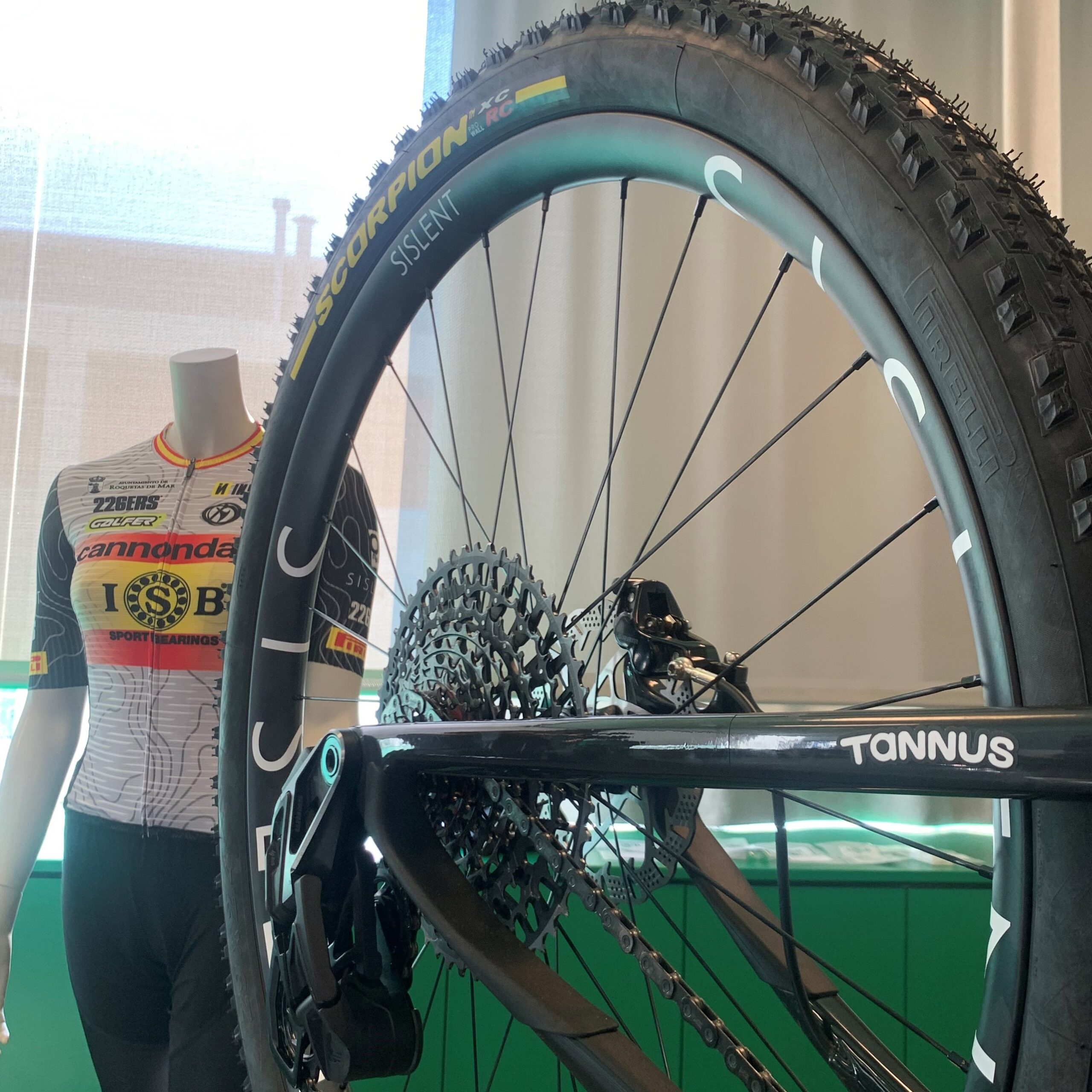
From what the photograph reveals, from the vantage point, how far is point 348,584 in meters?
1.00

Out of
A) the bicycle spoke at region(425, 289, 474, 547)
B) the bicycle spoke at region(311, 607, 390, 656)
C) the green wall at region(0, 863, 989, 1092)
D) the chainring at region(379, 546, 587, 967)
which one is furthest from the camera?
the green wall at region(0, 863, 989, 1092)

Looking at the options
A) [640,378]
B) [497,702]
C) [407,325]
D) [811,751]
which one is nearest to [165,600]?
[407,325]

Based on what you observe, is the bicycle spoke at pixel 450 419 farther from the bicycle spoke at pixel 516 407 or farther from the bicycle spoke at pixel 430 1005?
the bicycle spoke at pixel 430 1005

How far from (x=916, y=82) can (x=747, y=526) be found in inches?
52.3

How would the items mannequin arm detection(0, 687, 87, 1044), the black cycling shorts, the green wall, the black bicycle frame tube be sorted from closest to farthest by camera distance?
the black bicycle frame tube < the black cycling shorts < mannequin arm detection(0, 687, 87, 1044) < the green wall

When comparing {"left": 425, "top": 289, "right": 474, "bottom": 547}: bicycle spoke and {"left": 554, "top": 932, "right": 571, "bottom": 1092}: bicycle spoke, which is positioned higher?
{"left": 425, "top": 289, "right": 474, "bottom": 547}: bicycle spoke

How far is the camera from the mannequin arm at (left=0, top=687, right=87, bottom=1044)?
107 centimetres

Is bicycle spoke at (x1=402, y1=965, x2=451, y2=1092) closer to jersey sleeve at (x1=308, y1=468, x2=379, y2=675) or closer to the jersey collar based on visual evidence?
jersey sleeve at (x1=308, y1=468, x2=379, y2=675)

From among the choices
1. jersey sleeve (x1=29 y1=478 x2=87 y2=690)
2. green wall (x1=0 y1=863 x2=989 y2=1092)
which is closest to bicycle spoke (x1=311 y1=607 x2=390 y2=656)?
jersey sleeve (x1=29 y1=478 x2=87 y2=690)

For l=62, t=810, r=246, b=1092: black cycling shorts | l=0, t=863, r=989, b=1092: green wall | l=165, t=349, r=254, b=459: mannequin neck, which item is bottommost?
l=0, t=863, r=989, b=1092: green wall

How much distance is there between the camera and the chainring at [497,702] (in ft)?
1.76

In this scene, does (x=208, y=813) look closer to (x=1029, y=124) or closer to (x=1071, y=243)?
(x=1071, y=243)

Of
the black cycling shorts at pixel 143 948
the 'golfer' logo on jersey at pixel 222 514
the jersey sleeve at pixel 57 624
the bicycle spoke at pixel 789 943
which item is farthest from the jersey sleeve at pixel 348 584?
the bicycle spoke at pixel 789 943

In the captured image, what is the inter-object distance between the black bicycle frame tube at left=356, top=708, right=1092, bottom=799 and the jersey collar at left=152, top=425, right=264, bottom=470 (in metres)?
0.68
